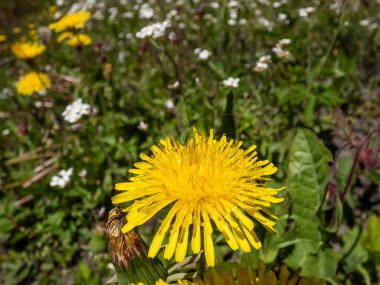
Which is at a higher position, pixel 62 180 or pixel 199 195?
pixel 199 195

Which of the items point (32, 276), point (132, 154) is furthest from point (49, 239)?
point (132, 154)

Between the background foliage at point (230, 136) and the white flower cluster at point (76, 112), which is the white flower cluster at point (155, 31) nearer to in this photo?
the background foliage at point (230, 136)

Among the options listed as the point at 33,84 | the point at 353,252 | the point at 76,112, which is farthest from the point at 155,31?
the point at 353,252

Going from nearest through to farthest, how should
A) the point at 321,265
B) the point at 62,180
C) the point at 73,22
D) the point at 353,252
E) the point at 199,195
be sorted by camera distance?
the point at 199,195, the point at 321,265, the point at 353,252, the point at 62,180, the point at 73,22

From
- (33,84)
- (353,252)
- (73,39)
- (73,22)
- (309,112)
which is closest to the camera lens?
(353,252)

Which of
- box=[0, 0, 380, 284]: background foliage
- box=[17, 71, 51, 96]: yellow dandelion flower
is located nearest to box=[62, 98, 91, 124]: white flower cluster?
box=[0, 0, 380, 284]: background foliage

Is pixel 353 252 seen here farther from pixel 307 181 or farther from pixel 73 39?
pixel 73 39

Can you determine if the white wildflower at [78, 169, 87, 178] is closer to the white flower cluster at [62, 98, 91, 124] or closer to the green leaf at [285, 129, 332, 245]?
the white flower cluster at [62, 98, 91, 124]

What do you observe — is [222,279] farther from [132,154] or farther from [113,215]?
[132,154]

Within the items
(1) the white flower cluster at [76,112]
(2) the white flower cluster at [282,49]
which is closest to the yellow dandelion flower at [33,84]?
(1) the white flower cluster at [76,112]
